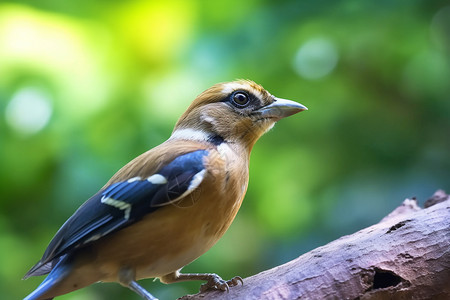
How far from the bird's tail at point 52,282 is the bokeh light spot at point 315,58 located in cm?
287

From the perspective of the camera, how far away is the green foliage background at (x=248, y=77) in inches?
193

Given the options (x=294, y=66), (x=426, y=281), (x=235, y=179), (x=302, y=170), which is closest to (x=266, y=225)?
(x=302, y=170)

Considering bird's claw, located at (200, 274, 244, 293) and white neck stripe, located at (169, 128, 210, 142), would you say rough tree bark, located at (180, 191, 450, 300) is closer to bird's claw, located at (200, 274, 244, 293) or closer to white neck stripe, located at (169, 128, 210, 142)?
bird's claw, located at (200, 274, 244, 293)

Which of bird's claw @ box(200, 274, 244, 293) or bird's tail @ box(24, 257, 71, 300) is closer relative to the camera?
bird's tail @ box(24, 257, 71, 300)

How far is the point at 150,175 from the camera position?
3.46m

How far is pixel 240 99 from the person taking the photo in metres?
4.05

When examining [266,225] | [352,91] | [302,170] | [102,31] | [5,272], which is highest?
[102,31]

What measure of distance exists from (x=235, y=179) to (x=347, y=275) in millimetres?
823

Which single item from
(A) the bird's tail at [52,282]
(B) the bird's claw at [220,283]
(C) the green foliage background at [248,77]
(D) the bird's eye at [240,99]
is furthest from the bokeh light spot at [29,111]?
(B) the bird's claw at [220,283]

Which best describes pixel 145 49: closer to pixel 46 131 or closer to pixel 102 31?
pixel 102 31

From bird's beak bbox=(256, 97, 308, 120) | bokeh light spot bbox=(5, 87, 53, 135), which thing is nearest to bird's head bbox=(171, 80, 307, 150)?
bird's beak bbox=(256, 97, 308, 120)

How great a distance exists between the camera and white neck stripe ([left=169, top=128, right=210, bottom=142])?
390cm

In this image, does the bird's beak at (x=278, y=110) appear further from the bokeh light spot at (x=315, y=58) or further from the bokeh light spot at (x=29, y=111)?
the bokeh light spot at (x=29, y=111)

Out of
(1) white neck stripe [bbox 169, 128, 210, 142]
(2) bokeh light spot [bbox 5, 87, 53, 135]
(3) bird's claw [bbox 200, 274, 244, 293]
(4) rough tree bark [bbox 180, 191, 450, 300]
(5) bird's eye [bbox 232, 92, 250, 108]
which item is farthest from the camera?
(2) bokeh light spot [bbox 5, 87, 53, 135]
